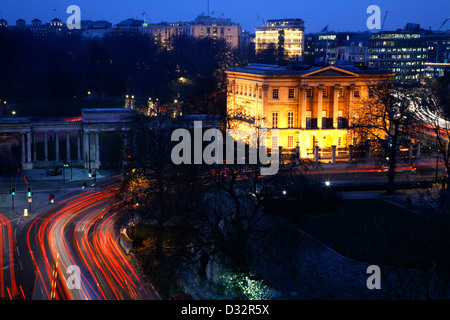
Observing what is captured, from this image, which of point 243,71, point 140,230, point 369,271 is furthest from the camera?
point 243,71

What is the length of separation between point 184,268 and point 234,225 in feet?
11.0

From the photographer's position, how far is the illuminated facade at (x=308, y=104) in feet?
226

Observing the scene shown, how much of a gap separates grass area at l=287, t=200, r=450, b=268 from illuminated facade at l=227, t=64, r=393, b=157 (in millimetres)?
22838

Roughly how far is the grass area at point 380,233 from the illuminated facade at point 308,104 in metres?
22.8

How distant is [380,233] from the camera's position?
30.8 meters

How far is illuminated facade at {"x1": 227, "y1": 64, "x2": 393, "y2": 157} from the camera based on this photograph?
2714 inches

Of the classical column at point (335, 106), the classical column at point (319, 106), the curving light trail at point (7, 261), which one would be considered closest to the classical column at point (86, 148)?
the curving light trail at point (7, 261)

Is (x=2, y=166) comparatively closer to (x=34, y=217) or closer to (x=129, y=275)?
(x=34, y=217)

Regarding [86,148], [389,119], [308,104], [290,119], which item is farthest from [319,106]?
[86,148]
